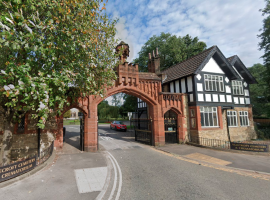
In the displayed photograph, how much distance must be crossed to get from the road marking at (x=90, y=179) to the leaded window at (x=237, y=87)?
745 inches

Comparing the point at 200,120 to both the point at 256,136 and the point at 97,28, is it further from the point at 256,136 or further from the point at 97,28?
the point at 97,28

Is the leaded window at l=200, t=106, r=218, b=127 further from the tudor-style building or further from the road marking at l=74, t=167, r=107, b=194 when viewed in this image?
the road marking at l=74, t=167, r=107, b=194

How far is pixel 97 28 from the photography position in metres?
9.08

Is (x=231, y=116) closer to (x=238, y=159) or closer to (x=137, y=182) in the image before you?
(x=238, y=159)

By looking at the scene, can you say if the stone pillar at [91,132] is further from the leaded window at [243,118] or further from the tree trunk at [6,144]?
the leaded window at [243,118]

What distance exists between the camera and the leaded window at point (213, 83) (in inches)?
642

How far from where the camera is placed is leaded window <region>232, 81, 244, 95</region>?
19156 mm

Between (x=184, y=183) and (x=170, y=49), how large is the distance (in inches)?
1097

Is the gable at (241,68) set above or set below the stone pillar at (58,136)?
above

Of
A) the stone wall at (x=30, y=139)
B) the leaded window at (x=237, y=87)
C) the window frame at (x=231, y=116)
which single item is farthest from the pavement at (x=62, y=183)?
the leaded window at (x=237, y=87)

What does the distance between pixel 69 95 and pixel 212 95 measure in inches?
570

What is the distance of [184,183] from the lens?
6.44m

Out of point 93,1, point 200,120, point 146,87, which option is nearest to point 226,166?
point 200,120

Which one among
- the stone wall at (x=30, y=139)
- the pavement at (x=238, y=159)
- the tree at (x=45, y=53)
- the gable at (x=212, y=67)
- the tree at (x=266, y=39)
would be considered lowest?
the pavement at (x=238, y=159)
